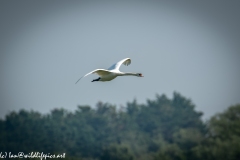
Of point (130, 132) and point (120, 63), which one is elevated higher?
point (130, 132)

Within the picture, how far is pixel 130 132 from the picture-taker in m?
78.5

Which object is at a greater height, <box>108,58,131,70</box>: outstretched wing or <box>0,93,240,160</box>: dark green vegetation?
<box>0,93,240,160</box>: dark green vegetation

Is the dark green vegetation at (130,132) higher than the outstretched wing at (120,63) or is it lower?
higher

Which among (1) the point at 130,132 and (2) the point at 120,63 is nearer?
(2) the point at 120,63

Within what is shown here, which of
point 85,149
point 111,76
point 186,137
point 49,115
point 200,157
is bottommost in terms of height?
point 111,76

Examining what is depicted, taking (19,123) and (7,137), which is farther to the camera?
(19,123)

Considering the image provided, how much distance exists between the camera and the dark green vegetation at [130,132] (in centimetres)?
5322

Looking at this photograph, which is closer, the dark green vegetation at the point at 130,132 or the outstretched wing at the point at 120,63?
the outstretched wing at the point at 120,63

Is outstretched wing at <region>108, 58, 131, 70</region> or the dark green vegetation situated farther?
Answer: the dark green vegetation

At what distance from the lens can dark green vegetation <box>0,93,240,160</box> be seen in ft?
175

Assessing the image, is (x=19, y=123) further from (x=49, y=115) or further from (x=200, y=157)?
(x=200, y=157)

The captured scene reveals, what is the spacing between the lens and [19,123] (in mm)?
78312

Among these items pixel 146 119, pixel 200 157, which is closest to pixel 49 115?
pixel 146 119

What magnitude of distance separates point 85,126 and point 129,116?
8.98m
